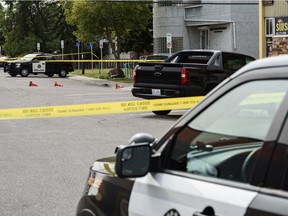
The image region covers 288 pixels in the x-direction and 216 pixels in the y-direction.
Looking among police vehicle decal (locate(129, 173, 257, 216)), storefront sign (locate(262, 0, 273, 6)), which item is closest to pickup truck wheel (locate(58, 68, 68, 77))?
storefront sign (locate(262, 0, 273, 6))

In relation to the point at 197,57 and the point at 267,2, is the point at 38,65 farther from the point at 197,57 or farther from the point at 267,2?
the point at 197,57

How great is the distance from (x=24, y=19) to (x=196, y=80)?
62100 mm

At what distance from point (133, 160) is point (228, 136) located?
0.49 meters

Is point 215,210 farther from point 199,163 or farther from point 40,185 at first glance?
point 40,185

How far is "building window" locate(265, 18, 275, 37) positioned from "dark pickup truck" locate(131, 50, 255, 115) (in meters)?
11.8

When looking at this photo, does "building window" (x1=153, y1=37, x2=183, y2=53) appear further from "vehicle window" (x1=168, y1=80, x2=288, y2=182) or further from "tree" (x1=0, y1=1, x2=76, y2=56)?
"tree" (x1=0, y1=1, x2=76, y2=56)

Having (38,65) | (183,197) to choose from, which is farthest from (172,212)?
(38,65)

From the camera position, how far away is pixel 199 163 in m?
2.68

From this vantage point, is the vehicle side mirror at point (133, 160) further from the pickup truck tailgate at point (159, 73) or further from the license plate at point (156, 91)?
the license plate at point (156, 91)

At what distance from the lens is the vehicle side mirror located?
260 cm

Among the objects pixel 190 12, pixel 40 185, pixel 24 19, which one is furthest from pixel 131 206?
pixel 24 19

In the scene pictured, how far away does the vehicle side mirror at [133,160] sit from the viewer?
260cm

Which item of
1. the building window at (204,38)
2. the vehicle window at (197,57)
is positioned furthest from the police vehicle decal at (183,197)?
the building window at (204,38)

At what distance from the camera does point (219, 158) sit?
8.85 ft
